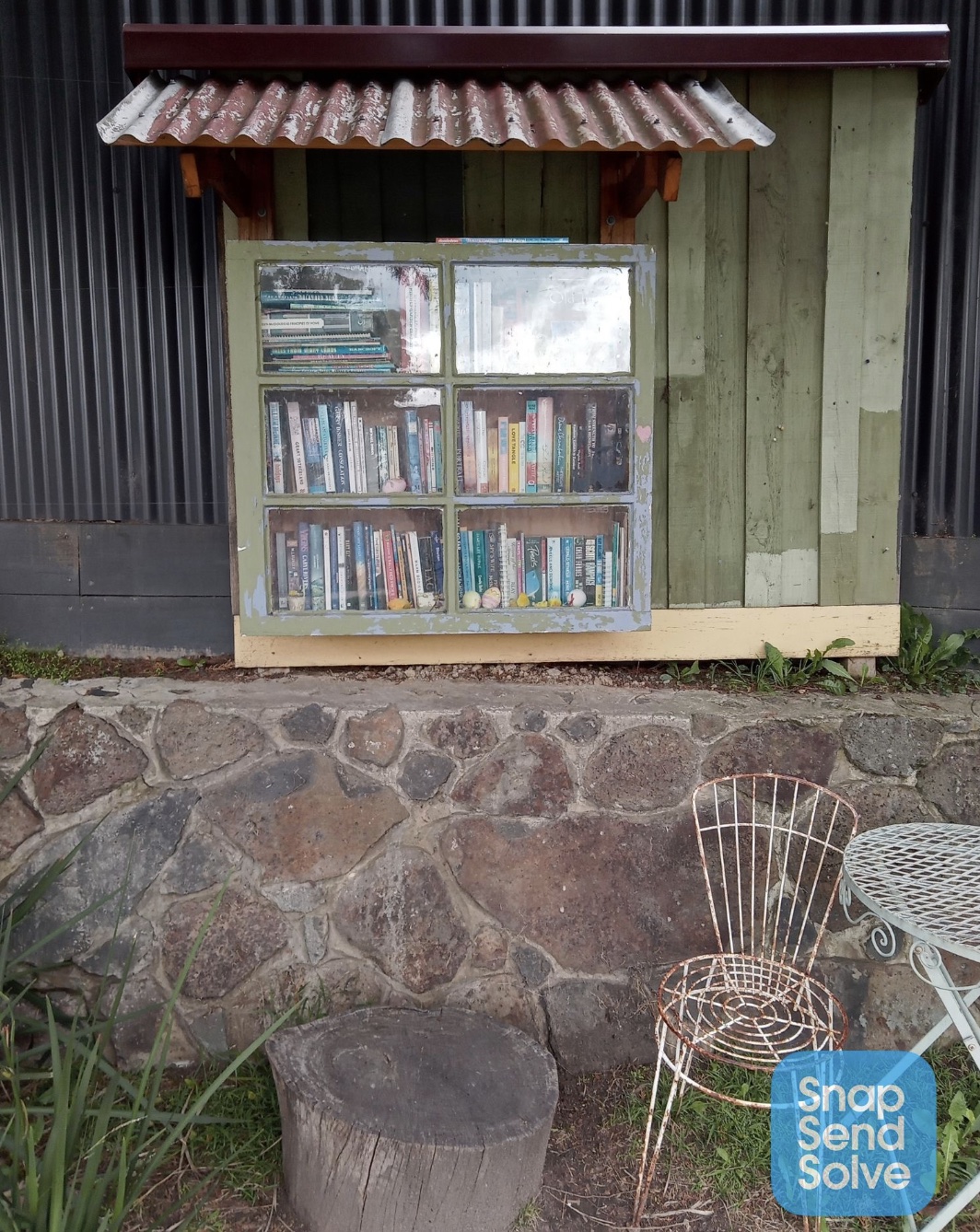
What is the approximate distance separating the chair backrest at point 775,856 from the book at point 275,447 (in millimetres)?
1843

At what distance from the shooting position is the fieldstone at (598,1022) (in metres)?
3.53

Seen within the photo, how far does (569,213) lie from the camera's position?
3.84 m

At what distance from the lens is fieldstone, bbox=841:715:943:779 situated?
364 centimetres

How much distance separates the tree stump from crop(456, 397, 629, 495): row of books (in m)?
1.88

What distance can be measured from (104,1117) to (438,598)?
193 cm

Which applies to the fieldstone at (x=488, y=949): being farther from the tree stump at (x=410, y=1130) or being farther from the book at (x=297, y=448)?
the book at (x=297, y=448)

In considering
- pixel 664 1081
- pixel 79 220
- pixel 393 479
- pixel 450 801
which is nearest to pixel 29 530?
pixel 79 220

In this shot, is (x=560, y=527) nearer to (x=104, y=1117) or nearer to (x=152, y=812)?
(x=152, y=812)

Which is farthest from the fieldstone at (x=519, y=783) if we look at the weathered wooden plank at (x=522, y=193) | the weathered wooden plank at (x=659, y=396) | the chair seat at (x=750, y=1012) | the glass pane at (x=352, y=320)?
the weathered wooden plank at (x=522, y=193)

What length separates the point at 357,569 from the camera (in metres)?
3.66

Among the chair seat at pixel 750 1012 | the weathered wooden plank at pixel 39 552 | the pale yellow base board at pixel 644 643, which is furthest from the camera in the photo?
the weathered wooden plank at pixel 39 552

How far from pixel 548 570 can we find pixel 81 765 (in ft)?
5.86

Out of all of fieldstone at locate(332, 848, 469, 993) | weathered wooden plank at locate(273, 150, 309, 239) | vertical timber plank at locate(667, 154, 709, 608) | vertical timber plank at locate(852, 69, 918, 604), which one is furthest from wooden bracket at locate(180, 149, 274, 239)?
fieldstone at locate(332, 848, 469, 993)

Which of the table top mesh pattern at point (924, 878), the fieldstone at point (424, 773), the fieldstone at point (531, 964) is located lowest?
the fieldstone at point (531, 964)
